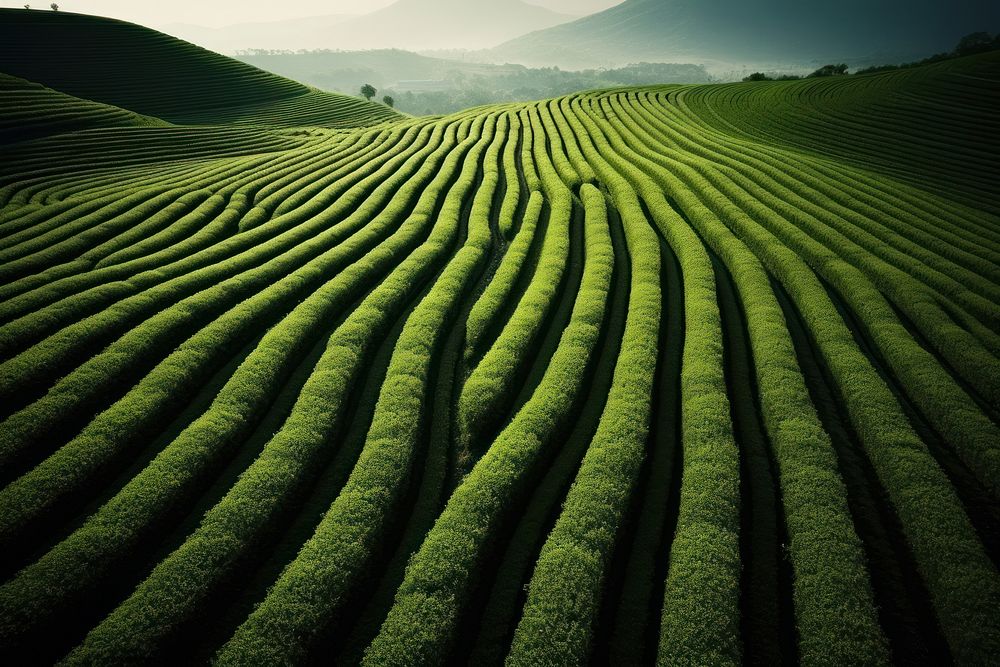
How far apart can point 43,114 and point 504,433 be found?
205ft

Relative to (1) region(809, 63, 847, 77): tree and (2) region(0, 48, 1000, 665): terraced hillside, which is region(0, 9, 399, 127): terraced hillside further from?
(1) region(809, 63, 847, 77): tree

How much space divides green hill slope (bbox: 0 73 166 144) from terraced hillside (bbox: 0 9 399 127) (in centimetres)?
1402

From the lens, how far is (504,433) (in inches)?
512

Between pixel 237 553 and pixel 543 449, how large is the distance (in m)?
7.59

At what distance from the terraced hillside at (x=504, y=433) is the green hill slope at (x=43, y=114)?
2754 cm

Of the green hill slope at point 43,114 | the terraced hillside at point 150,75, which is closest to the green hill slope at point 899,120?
the terraced hillside at point 150,75

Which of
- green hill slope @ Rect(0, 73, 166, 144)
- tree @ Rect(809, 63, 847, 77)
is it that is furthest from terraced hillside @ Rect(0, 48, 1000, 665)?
tree @ Rect(809, 63, 847, 77)

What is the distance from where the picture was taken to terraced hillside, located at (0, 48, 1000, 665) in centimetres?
894

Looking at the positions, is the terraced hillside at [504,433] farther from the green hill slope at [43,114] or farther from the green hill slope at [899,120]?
the green hill slope at [43,114]

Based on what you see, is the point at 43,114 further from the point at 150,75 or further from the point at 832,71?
the point at 832,71

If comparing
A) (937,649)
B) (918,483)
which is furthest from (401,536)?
(918,483)

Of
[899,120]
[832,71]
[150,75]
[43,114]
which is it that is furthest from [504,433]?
[832,71]

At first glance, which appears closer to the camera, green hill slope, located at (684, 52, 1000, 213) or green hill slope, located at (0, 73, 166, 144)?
green hill slope, located at (684, 52, 1000, 213)

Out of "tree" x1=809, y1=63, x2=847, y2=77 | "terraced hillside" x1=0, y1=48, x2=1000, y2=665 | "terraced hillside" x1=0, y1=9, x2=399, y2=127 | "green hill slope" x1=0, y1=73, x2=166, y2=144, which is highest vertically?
"tree" x1=809, y1=63, x2=847, y2=77
